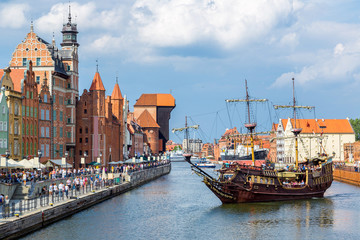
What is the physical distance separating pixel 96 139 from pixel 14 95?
98.5ft

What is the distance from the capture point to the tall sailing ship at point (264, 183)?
212 feet

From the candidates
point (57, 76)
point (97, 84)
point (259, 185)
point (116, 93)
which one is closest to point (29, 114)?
point (57, 76)

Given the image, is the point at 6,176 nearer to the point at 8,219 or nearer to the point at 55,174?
the point at 55,174

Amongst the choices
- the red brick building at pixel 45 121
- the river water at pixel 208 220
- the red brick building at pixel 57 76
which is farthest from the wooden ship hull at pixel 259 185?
the red brick building at pixel 57 76

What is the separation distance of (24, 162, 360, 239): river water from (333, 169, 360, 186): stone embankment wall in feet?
80.6

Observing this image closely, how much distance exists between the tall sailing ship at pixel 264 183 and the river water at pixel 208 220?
1.34 meters

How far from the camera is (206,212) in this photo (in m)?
59.0

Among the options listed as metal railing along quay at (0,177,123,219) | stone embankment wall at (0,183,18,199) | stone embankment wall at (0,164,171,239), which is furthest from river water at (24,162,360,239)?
stone embankment wall at (0,183,18,199)

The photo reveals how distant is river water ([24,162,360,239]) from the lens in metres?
45.3

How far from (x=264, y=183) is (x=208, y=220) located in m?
15.5

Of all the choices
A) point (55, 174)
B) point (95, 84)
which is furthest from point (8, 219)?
point (95, 84)

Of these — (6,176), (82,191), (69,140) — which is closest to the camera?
(6,176)

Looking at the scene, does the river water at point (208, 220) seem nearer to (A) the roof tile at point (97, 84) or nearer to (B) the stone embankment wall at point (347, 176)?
(B) the stone embankment wall at point (347, 176)

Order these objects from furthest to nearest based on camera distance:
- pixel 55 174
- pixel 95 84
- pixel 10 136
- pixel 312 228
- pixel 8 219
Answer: pixel 95 84 → pixel 10 136 → pixel 55 174 → pixel 312 228 → pixel 8 219
